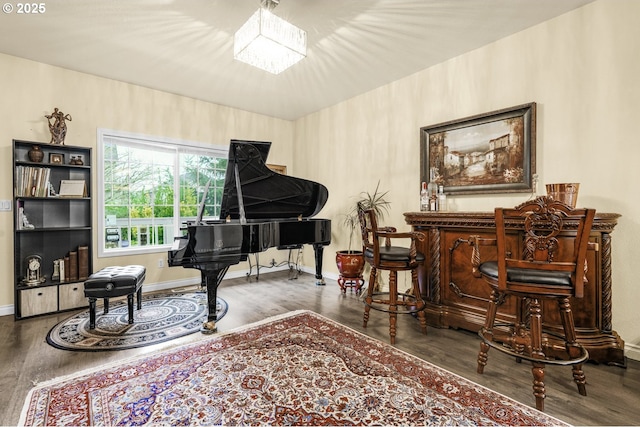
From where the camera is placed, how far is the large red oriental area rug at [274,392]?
1.58m

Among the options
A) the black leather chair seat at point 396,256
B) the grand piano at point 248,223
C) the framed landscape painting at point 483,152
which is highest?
the framed landscape painting at point 483,152

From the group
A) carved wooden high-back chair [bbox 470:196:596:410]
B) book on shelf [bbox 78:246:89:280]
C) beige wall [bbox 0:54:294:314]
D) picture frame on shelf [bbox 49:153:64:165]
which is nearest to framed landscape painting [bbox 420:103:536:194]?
carved wooden high-back chair [bbox 470:196:596:410]

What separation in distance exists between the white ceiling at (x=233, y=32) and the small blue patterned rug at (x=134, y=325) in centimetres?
279

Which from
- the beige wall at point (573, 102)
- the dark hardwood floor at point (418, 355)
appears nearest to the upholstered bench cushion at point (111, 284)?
the dark hardwood floor at point (418, 355)

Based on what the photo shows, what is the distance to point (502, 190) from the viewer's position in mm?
2947

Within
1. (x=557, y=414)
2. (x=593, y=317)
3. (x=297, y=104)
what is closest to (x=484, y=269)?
(x=557, y=414)

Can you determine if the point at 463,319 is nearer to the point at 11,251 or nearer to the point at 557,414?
the point at 557,414

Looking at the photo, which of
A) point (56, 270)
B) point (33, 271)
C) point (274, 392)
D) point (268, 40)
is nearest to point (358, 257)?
point (274, 392)

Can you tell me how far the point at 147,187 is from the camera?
4305mm

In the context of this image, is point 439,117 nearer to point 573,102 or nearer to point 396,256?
point 573,102

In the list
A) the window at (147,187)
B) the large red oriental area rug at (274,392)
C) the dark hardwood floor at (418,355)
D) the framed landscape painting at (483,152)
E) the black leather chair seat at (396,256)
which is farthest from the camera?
the window at (147,187)

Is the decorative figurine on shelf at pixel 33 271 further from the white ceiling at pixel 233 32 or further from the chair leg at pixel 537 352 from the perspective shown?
the chair leg at pixel 537 352

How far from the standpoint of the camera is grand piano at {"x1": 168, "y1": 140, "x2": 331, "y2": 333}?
8.81 ft

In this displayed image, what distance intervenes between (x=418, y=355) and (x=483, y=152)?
213 centimetres
